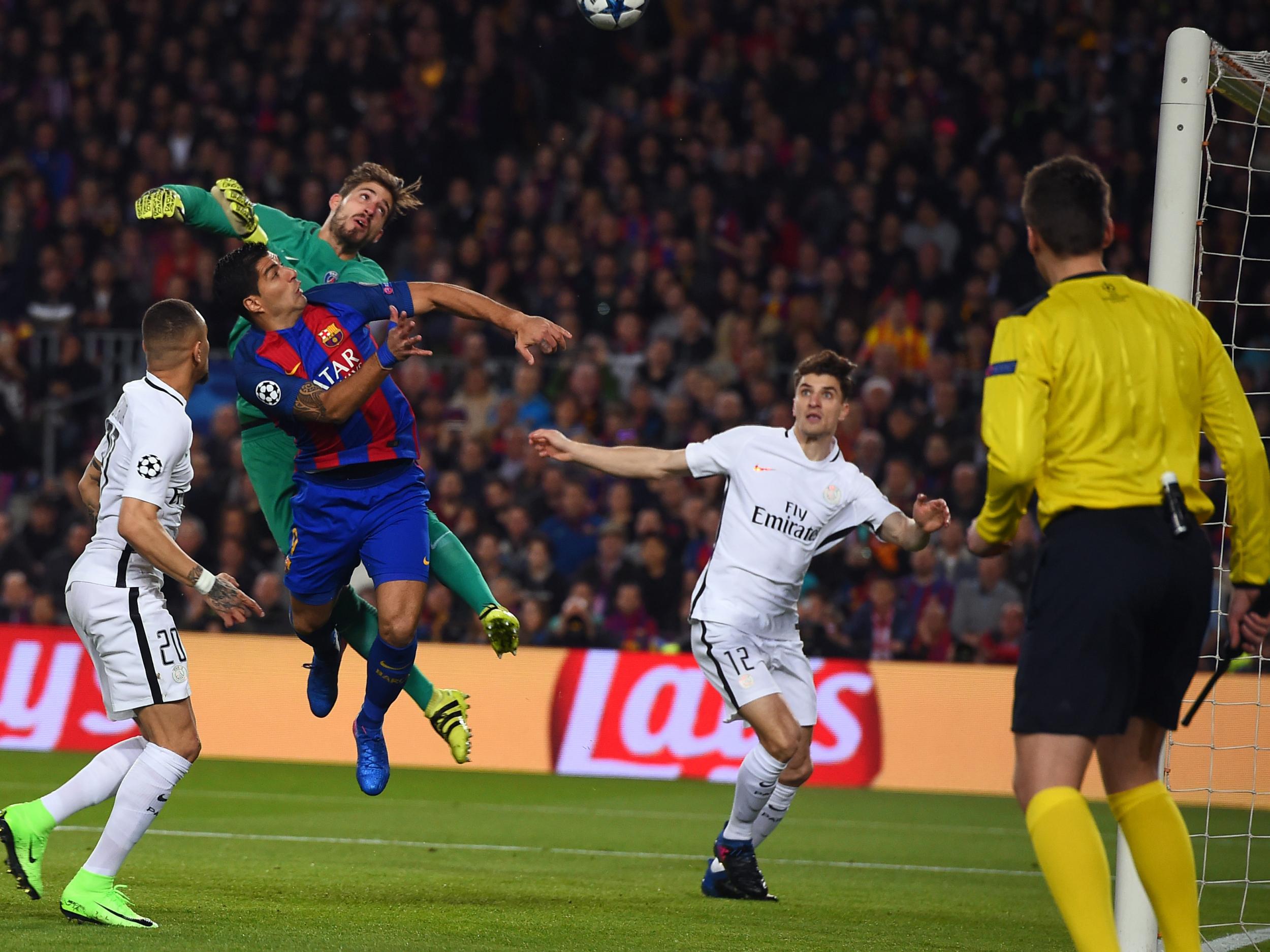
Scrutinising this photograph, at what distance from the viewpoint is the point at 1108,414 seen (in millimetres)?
4094

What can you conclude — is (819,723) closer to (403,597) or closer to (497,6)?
(403,597)

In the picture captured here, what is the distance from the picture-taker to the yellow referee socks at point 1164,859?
13.7 ft

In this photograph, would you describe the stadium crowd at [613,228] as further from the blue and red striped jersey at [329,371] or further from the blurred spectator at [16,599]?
the blue and red striped jersey at [329,371]

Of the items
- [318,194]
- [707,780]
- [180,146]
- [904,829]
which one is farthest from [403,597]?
[180,146]

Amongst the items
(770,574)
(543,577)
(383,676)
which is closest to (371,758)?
(383,676)

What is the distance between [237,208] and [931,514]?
3.15m

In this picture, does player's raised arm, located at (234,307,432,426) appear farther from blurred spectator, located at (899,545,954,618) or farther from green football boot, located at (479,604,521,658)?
blurred spectator, located at (899,545,954,618)

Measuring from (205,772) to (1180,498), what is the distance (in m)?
9.30

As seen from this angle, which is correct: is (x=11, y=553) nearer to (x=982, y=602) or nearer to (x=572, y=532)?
(x=572, y=532)

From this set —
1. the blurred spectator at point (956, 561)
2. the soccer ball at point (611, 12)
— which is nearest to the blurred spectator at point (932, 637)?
the blurred spectator at point (956, 561)

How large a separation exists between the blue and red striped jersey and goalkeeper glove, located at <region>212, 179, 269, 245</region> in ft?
1.19

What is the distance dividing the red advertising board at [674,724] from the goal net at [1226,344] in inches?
90.8

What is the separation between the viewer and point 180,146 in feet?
53.6

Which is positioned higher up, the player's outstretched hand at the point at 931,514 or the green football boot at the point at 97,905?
the player's outstretched hand at the point at 931,514
